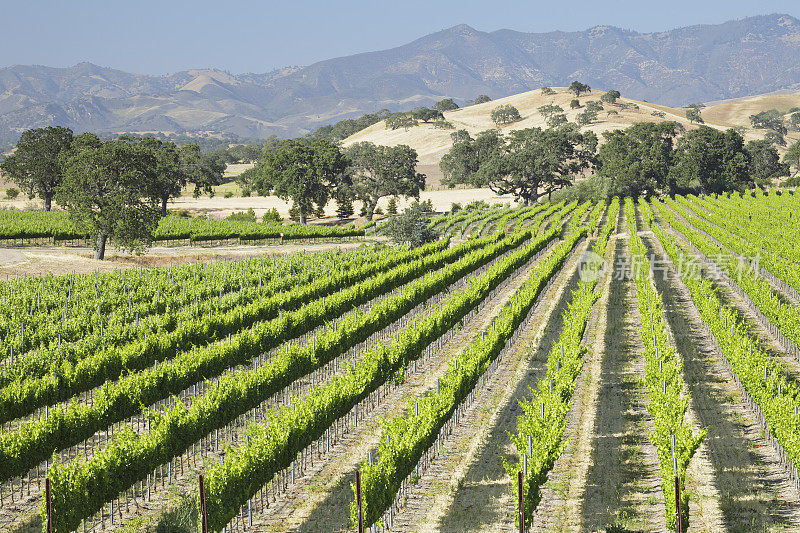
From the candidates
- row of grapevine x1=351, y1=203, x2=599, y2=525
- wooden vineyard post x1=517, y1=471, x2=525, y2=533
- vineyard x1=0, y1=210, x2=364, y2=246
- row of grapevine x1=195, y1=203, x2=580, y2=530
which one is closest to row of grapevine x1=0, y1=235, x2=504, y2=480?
row of grapevine x1=195, y1=203, x2=580, y2=530

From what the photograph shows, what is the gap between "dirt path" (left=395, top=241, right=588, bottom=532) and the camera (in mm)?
18703

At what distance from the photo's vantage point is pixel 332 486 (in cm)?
2055

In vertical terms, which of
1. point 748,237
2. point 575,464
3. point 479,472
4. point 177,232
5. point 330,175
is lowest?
point 479,472

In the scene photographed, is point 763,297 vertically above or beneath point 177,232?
beneath

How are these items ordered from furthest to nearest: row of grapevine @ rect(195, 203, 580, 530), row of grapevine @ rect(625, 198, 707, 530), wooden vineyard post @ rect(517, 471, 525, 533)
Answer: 1. row of grapevine @ rect(625, 198, 707, 530)
2. row of grapevine @ rect(195, 203, 580, 530)
3. wooden vineyard post @ rect(517, 471, 525, 533)

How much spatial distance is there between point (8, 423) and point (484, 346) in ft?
56.5

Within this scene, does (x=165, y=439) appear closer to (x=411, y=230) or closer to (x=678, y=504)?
(x=678, y=504)

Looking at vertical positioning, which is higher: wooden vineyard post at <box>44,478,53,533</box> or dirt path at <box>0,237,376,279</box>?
dirt path at <box>0,237,376,279</box>

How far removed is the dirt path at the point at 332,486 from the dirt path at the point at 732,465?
9.04 metres

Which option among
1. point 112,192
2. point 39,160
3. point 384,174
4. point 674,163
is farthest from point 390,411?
point 674,163

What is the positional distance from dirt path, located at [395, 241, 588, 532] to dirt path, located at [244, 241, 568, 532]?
1801mm

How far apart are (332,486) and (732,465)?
11.5 m

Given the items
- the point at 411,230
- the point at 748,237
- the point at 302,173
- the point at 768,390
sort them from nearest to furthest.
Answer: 1. the point at 768,390
2. the point at 748,237
3. the point at 411,230
4. the point at 302,173

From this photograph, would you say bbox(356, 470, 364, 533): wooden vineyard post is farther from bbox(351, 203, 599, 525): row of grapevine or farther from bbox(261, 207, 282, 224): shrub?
bbox(261, 207, 282, 224): shrub
